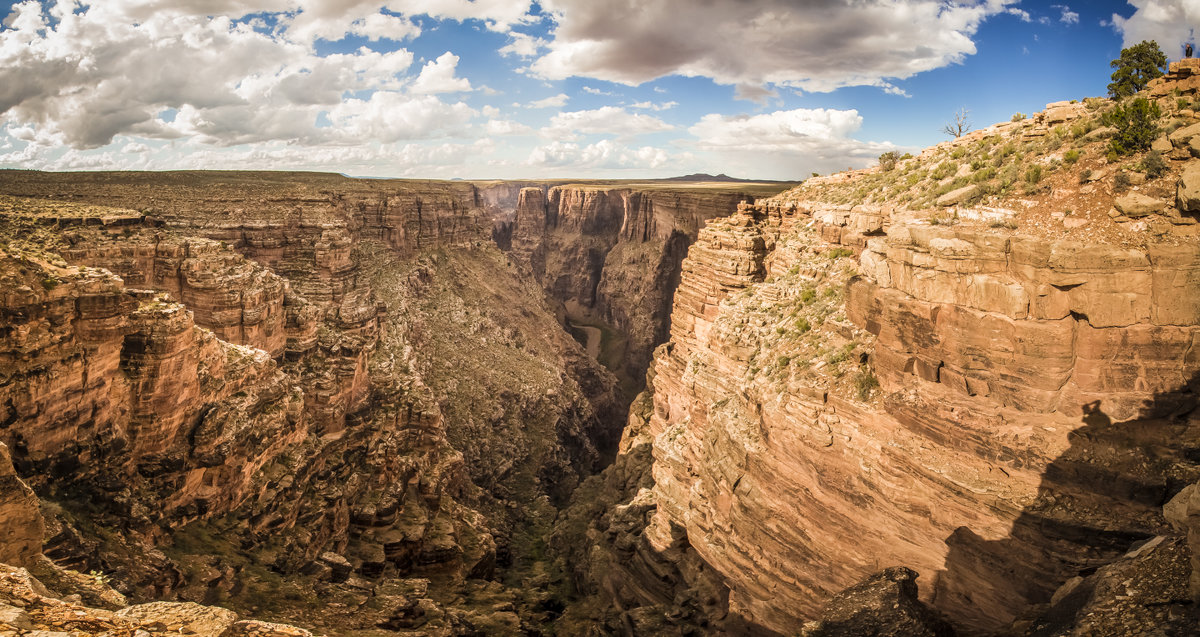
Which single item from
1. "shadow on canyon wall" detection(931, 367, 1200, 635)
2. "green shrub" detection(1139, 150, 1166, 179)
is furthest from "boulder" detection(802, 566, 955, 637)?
"green shrub" detection(1139, 150, 1166, 179)

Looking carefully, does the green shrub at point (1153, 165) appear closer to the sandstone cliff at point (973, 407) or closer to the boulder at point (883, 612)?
the sandstone cliff at point (973, 407)

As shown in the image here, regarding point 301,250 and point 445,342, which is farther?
point 445,342

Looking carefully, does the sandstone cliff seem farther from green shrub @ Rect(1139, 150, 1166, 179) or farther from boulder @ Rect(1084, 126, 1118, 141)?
green shrub @ Rect(1139, 150, 1166, 179)

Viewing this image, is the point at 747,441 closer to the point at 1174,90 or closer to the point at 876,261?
the point at 876,261

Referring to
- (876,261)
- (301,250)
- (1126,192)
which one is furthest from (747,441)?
(301,250)

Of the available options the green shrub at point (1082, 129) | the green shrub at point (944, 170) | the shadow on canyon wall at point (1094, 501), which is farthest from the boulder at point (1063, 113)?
Result: the shadow on canyon wall at point (1094, 501)

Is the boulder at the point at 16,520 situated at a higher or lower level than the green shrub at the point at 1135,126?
lower
